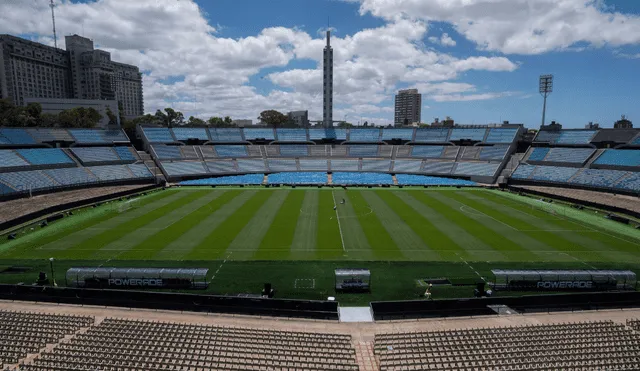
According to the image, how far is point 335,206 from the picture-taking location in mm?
45625

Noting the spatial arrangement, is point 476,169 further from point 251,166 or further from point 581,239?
point 251,166

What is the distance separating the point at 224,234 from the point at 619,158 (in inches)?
2630

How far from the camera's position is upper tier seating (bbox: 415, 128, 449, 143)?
89.2 meters

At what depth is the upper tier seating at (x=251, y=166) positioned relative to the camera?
255 feet

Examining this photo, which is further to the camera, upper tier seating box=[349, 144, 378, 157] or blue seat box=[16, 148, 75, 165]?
upper tier seating box=[349, 144, 378, 157]

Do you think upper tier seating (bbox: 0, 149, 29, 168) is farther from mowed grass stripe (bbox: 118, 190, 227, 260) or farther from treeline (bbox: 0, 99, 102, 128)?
treeline (bbox: 0, 99, 102, 128)

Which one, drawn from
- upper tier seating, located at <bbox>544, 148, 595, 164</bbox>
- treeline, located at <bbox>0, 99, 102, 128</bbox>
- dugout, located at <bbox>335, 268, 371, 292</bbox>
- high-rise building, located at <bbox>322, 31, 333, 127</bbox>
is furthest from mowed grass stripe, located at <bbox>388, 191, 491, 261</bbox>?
high-rise building, located at <bbox>322, 31, 333, 127</bbox>

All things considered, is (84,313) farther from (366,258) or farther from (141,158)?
(141,158)

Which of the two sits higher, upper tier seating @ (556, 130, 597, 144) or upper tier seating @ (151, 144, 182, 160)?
upper tier seating @ (556, 130, 597, 144)

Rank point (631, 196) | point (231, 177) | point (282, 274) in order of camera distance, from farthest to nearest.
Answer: point (231, 177) → point (631, 196) → point (282, 274)

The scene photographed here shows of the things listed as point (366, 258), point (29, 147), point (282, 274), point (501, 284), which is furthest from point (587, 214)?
→ point (29, 147)

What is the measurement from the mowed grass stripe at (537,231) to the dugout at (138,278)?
27.3m

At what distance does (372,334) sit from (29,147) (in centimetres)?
7232

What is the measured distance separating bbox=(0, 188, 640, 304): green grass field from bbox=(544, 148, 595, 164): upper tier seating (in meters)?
26.6
